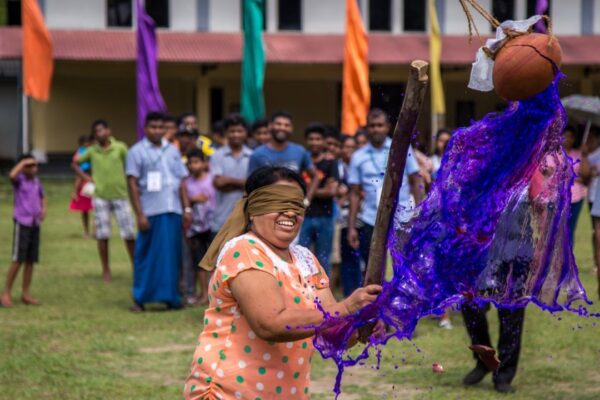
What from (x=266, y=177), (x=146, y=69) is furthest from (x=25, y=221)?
(x=266, y=177)

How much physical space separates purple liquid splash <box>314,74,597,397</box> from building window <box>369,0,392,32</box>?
29.2 metres

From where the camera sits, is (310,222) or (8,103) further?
(8,103)

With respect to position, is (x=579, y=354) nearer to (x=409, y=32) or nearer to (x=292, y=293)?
(x=292, y=293)

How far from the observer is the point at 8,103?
31500 mm

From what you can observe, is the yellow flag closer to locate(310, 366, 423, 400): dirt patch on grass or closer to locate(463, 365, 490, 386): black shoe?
locate(310, 366, 423, 400): dirt patch on grass

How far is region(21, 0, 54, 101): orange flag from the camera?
2136 cm

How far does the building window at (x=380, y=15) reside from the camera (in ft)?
106

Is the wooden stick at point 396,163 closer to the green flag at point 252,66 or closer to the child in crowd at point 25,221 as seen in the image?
the child in crowd at point 25,221

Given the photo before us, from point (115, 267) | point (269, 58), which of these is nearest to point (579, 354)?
point (115, 267)

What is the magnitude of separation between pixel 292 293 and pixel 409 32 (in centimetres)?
2942

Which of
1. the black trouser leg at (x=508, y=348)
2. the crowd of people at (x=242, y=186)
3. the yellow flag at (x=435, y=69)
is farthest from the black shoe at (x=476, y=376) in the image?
the yellow flag at (x=435, y=69)

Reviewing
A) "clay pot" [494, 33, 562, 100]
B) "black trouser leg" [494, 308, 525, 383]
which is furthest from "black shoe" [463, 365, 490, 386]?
"clay pot" [494, 33, 562, 100]

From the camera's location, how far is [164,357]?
7961mm

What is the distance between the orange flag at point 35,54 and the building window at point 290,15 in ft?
37.5
